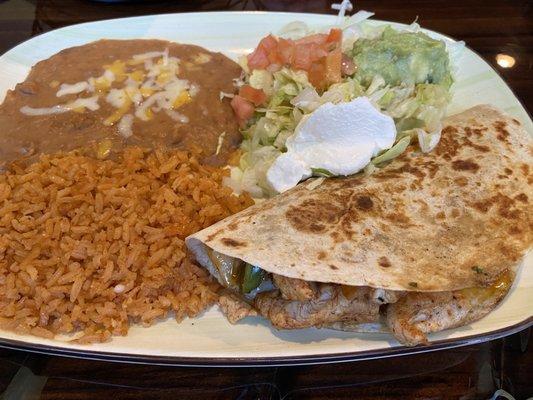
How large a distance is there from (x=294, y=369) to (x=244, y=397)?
236 mm

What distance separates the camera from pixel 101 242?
216 cm

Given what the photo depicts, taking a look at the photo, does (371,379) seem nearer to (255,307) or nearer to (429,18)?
(255,307)

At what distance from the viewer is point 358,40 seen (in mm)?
3000

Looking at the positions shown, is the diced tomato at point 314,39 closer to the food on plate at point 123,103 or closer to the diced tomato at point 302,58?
the diced tomato at point 302,58

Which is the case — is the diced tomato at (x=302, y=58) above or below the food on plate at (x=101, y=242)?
above

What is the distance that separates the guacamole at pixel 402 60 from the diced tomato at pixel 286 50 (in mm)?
373

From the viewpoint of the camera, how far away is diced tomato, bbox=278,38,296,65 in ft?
→ 9.67

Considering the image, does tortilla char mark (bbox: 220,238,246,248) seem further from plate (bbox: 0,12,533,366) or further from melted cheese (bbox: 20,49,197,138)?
melted cheese (bbox: 20,49,197,138)

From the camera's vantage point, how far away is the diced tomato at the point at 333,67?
2.81m

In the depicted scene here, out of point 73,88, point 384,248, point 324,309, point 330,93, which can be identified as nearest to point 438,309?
point 384,248

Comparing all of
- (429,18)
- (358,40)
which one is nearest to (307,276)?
(358,40)

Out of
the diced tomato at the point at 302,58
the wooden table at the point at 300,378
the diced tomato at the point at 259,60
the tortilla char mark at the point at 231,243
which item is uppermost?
the diced tomato at the point at 302,58

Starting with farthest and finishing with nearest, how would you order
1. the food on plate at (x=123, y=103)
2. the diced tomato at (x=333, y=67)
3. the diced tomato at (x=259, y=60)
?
the diced tomato at (x=259, y=60)
the diced tomato at (x=333, y=67)
the food on plate at (x=123, y=103)

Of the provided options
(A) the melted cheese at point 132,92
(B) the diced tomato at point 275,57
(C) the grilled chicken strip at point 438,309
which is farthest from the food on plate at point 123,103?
(C) the grilled chicken strip at point 438,309
